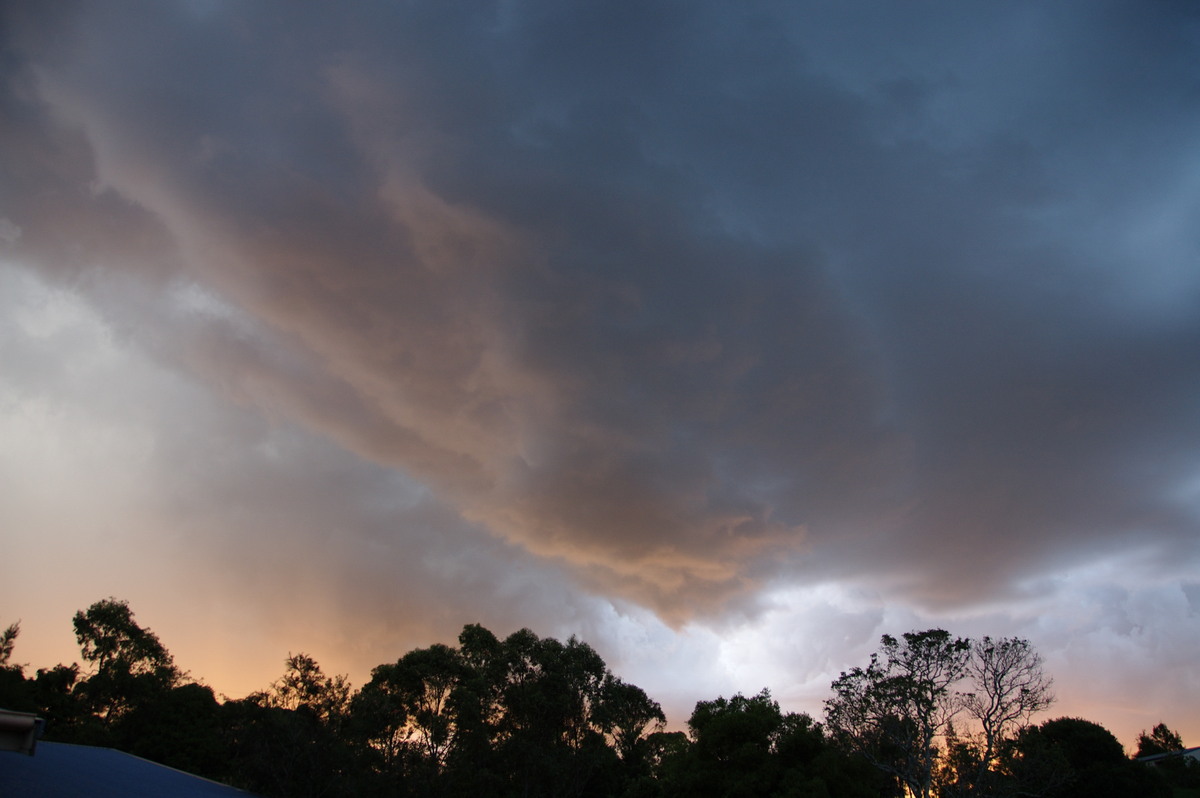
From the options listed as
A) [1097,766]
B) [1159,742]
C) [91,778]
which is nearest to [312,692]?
[91,778]

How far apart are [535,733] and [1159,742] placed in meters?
117

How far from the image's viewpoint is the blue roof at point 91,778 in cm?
2648

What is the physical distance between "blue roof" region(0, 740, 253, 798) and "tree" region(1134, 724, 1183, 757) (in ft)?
436

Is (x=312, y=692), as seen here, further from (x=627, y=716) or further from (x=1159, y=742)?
(x=1159, y=742)

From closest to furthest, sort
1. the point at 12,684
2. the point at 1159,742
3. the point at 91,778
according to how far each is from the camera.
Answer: the point at 91,778, the point at 12,684, the point at 1159,742

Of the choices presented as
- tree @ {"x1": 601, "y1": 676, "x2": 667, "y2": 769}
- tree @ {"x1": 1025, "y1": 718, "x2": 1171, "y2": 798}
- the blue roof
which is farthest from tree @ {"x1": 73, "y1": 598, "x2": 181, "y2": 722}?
tree @ {"x1": 1025, "y1": 718, "x2": 1171, "y2": 798}

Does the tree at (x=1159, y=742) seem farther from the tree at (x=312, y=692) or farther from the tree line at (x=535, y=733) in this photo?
the tree at (x=312, y=692)

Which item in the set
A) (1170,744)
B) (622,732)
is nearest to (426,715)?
(622,732)

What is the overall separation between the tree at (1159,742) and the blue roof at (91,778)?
13297cm

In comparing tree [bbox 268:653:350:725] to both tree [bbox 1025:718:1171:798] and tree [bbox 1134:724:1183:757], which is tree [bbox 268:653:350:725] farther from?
tree [bbox 1134:724:1183:757]

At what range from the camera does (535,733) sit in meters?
58.4

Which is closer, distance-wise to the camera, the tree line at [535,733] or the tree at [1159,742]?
the tree line at [535,733]

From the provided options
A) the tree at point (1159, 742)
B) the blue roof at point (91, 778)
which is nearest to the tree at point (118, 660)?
the blue roof at point (91, 778)

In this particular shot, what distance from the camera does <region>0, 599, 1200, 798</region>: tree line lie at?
4181cm
